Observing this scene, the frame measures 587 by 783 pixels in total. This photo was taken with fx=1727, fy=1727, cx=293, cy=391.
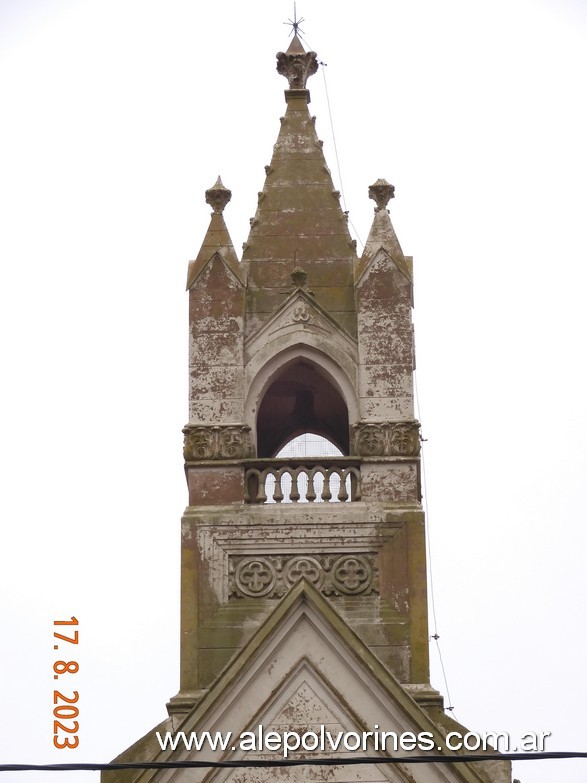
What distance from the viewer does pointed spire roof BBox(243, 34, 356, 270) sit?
24.1 metres

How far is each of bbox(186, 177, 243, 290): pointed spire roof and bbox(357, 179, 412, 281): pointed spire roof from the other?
5.83 ft

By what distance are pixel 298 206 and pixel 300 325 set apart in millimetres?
2067

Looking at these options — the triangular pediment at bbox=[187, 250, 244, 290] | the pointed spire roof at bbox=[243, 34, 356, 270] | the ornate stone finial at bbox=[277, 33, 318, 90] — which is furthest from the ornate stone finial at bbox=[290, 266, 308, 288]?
the ornate stone finial at bbox=[277, 33, 318, 90]

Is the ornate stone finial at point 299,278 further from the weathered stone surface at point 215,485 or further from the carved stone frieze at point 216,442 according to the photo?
the weathered stone surface at point 215,485

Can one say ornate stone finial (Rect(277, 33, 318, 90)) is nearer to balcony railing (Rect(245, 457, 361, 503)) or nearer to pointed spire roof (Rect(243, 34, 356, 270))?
pointed spire roof (Rect(243, 34, 356, 270))

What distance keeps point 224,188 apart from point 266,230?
0.83m

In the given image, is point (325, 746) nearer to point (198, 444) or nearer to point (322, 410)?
point (198, 444)

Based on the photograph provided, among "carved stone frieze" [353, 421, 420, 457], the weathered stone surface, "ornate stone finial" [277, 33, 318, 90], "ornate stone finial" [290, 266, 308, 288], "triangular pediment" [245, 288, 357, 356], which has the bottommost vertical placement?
the weathered stone surface

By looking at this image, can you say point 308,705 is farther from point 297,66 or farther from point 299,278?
point 297,66

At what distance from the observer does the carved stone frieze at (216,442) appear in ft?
74.2

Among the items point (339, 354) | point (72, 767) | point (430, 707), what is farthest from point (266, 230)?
point (72, 767)

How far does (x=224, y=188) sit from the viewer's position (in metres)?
24.3

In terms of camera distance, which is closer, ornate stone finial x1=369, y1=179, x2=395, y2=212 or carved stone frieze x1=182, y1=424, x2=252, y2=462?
carved stone frieze x1=182, y1=424, x2=252, y2=462

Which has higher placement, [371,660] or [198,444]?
[198,444]
